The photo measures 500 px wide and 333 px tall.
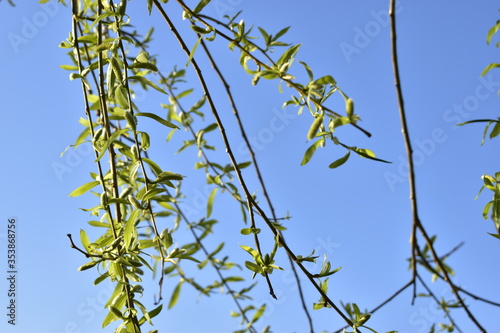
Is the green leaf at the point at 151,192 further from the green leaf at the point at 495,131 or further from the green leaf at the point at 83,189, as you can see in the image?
the green leaf at the point at 495,131

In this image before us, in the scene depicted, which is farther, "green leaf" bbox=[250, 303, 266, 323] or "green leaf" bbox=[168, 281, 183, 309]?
"green leaf" bbox=[250, 303, 266, 323]

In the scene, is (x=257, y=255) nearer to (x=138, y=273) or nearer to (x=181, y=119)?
(x=138, y=273)

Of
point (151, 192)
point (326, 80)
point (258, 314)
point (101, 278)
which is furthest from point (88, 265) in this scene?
point (258, 314)

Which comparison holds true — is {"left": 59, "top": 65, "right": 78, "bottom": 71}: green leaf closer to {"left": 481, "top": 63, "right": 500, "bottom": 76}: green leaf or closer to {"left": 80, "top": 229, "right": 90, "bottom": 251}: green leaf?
{"left": 80, "top": 229, "right": 90, "bottom": 251}: green leaf

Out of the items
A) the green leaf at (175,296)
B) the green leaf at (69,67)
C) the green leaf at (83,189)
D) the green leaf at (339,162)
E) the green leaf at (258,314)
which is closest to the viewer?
the green leaf at (339,162)

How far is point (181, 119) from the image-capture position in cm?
182

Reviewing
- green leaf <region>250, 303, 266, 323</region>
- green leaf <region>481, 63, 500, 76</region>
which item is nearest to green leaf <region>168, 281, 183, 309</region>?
green leaf <region>250, 303, 266, 323</region>

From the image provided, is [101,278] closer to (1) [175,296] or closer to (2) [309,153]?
(2) [309,153]

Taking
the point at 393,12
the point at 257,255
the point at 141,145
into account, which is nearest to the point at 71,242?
the point at 141,145

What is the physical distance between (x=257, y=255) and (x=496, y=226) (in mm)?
541

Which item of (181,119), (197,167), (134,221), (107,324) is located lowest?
(107,324)

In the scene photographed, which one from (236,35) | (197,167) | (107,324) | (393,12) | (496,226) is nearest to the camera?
(393,12)

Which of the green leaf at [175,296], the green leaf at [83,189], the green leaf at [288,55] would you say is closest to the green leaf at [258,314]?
the green leaf at [175,296]

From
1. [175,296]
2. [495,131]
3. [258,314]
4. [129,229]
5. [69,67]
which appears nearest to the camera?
[129,229]
